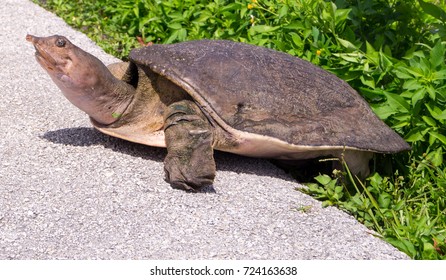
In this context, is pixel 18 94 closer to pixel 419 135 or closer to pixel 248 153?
pixel 248 153


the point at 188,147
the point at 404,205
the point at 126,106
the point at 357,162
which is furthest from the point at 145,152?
the point at 404,205

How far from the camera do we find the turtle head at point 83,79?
3803mm

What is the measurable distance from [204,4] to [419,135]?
7.50 ft

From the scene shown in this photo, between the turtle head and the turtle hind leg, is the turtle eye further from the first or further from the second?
the turtle hind leg

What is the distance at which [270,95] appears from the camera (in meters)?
3.90

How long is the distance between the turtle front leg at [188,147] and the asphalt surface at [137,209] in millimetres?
70

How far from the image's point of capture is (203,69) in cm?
386

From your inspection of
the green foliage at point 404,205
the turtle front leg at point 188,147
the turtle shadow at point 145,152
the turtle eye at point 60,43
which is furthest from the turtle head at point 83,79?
the green foliage at point 404,205

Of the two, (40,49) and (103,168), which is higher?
(40,49)

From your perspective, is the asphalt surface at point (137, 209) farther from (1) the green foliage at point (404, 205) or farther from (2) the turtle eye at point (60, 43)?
(2) the turtle eye at point (60, 43)

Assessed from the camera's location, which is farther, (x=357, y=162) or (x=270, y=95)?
(x=357, y=162)

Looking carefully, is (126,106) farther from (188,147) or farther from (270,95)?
(270,95)

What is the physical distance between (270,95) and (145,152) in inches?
28.2
